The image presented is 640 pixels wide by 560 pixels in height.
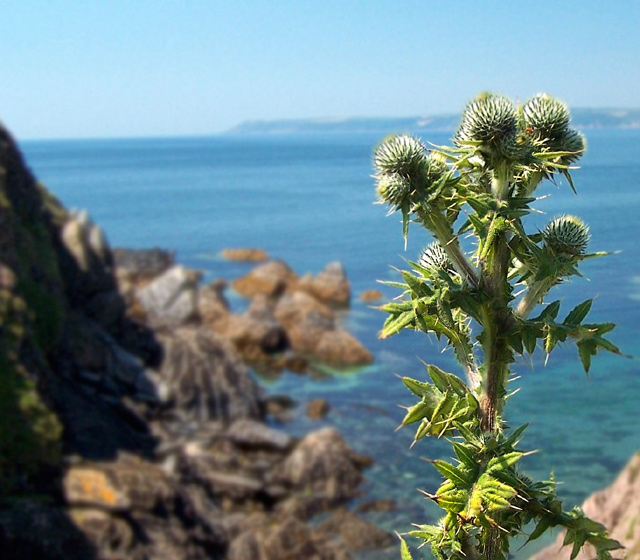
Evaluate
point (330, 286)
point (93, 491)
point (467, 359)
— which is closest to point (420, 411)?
point (467, 359)

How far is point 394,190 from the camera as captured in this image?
2.60 metres

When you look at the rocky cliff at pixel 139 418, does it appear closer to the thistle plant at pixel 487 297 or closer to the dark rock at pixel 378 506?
the dark rock at pixel 378 506

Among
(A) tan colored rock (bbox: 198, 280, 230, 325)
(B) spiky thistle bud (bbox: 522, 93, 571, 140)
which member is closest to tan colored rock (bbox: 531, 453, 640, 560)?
(B) spiky thistle bud (bbox: 522, 93, 571, 140)

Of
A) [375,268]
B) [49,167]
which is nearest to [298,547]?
[375,268]

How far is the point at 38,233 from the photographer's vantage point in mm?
20438

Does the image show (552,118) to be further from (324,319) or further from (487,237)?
(324,319)

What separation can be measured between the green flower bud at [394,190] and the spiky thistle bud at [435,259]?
0.28m

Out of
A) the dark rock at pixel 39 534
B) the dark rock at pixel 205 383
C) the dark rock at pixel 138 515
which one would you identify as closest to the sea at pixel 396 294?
the dark rock at pixel 205 383

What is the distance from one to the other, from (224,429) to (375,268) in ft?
62.7

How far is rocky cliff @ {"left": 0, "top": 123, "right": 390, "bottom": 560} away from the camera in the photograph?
12938mm

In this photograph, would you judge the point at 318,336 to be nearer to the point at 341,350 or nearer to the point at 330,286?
the point at 341,350

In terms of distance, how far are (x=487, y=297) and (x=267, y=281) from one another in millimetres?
31815

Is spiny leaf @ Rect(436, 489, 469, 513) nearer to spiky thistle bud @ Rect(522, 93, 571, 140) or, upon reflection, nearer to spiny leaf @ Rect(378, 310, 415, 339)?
spiny leaf @ Rect(378, 310, 415, 339)

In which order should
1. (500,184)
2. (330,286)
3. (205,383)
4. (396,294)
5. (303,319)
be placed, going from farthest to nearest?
(330,286) < (396,294) < (303,319) < (205,383) < (500,184)
